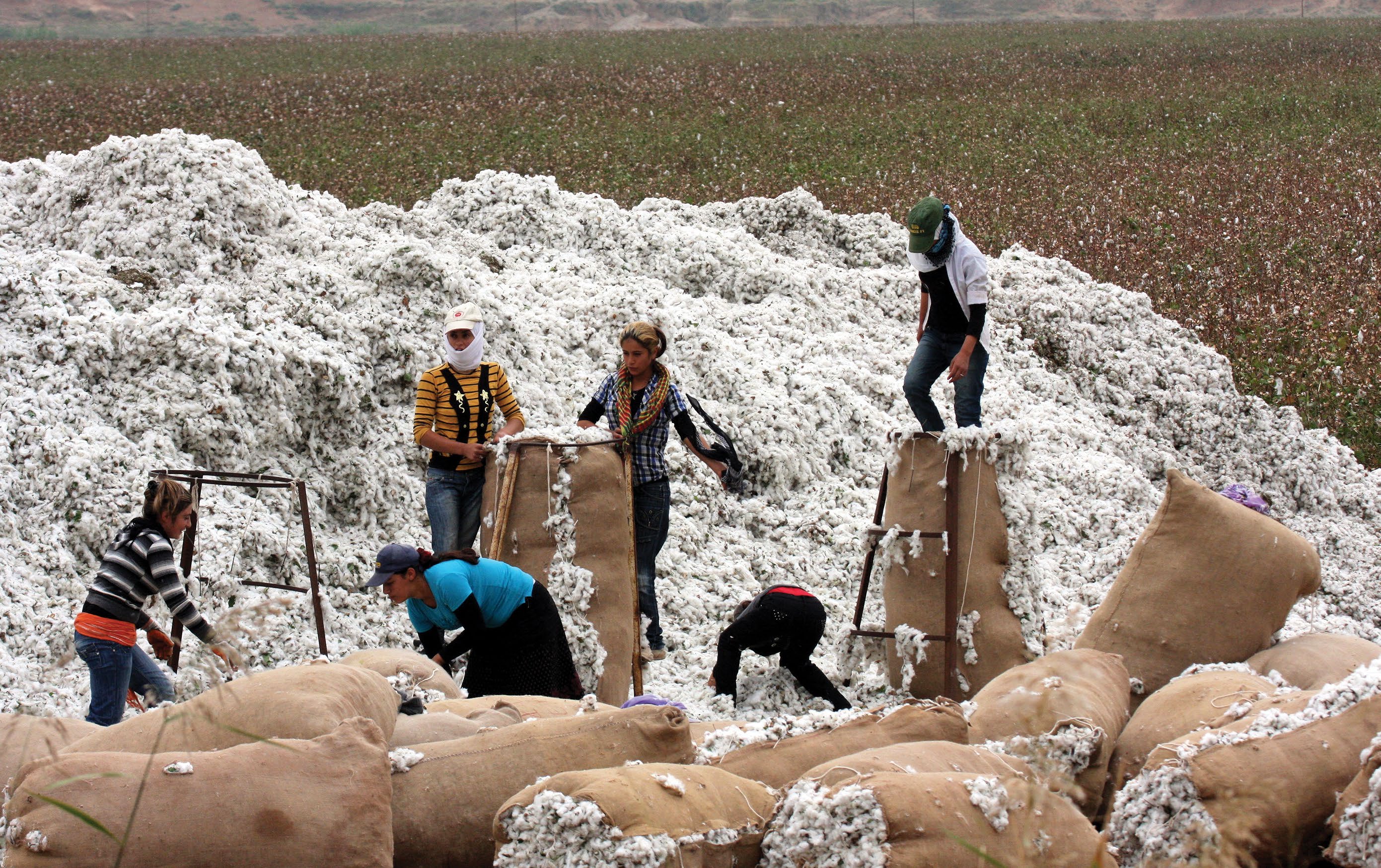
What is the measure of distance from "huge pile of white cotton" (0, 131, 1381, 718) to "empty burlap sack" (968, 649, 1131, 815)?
0.81 m

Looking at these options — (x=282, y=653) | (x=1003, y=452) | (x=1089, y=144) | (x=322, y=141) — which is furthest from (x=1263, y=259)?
(x=322, y=141)

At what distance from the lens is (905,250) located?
10180 millimetres

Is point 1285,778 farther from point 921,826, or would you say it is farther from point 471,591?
point 471,591

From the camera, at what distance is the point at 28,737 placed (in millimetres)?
3191

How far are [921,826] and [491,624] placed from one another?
221 centimetres

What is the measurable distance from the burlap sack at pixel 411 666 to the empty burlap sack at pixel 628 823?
149cm

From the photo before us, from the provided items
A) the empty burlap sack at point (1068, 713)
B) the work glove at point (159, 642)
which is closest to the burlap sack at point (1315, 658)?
the empty burlap sack at point (1068, 713)

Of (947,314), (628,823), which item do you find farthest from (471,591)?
(947,314)

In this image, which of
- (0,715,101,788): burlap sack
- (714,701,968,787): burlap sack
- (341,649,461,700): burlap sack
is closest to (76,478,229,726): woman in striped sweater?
(0,715,101,788): burlap sack

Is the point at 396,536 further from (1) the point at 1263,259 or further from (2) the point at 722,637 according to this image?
(1) the point at 1263,259

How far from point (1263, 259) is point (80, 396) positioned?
1110 cm

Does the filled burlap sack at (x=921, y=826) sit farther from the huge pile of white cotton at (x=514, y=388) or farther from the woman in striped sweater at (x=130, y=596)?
the woman in striped sweater at (x=130, y=596)

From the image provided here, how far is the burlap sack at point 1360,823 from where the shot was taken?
9.05 feet

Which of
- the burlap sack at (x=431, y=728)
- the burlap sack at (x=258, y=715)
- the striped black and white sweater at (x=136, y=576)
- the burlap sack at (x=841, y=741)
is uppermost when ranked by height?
the striped black and white sweater at (x=136, y=576)
